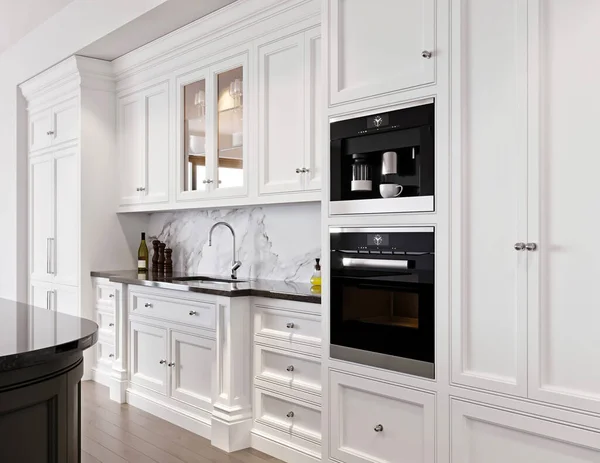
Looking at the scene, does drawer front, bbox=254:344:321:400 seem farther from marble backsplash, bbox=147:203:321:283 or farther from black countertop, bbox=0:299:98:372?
black countertop, bbox=0:299:98:372

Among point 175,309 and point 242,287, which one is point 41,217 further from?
point 242,287

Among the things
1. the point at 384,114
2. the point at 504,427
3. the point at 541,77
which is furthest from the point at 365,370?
the point at 541,77

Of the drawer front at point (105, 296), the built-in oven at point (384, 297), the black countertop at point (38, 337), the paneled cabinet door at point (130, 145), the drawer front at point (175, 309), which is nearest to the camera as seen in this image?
the black countertop at point (38, 337)

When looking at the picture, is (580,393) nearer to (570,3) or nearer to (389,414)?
(389,414)

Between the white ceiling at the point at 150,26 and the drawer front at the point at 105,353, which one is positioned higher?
the white ceiling at the point at 150,26

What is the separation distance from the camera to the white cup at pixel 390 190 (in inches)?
97.0

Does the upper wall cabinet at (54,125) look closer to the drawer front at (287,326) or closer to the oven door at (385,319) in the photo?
the drawer front at (287,326)

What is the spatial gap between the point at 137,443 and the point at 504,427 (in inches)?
87.3

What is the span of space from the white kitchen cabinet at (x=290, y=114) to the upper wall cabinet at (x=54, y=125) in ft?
7.05

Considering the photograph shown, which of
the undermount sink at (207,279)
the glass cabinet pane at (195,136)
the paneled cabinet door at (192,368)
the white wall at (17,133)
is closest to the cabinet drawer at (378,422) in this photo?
the paneled cabinet door at (192,368)

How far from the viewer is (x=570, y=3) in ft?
6.36

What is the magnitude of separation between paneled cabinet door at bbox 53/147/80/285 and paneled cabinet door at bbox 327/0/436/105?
3008 millimetres

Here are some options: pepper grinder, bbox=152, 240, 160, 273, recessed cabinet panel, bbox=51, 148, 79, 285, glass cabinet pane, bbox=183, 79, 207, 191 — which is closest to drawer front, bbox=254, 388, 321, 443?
glass cabinet pane, bbox=183, 79, 207, 191

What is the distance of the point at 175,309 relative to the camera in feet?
12.6
